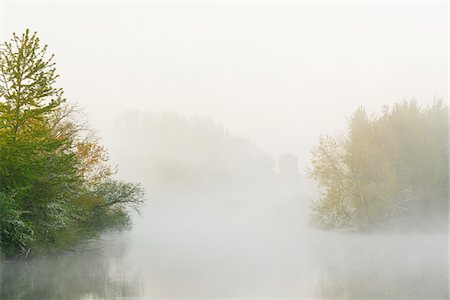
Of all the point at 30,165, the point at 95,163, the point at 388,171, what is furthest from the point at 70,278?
the point at 388,171

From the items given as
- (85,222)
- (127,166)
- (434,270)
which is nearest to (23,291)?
(434,270)

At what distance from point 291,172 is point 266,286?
9442 cm

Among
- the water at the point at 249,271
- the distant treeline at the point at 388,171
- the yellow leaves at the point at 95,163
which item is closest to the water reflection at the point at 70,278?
the water at the point at 249,271

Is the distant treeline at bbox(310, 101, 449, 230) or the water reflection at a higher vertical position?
the distant treeline at bbox(310, 101, 449, 230)

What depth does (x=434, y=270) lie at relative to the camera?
26.0 m

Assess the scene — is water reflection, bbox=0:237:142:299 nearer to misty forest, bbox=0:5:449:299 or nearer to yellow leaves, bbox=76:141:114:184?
misty forest, bbox=0:5:449:299

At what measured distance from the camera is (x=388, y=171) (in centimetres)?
5000

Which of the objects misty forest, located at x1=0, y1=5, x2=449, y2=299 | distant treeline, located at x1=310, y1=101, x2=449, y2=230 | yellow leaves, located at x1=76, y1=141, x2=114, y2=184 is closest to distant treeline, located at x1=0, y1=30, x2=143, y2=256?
misty forest, located at x1=0, y1=5, x2=449, y2=299

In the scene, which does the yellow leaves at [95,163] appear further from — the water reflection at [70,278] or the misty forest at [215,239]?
the water reflection at [70,278]

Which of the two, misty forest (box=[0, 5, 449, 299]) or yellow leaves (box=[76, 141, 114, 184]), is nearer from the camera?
misty forest (box=[0, 5, 449, 299])

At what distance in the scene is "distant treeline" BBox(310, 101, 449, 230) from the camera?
166 ft

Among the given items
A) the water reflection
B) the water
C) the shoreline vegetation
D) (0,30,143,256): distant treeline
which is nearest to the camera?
the water reflection

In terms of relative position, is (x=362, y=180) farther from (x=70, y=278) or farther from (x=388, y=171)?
(x=70, y=278)

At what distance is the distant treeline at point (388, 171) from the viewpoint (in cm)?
5069
